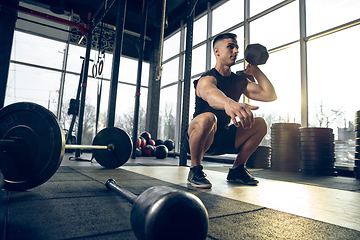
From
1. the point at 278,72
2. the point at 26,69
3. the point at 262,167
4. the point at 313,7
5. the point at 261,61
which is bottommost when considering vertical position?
the point at 262,167

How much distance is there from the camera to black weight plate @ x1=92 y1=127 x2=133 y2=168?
2.36m

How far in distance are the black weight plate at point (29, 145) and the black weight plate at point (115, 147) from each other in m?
1.27

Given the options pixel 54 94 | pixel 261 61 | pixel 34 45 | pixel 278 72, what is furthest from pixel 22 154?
pixel 34 45

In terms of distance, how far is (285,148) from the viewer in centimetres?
319

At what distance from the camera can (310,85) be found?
4.06 metres

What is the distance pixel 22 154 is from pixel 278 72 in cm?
464

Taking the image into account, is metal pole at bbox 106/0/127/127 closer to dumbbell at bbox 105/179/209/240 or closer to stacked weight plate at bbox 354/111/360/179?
dumbbell at bbox 105/179/209/240

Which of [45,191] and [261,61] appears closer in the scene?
[45,191]

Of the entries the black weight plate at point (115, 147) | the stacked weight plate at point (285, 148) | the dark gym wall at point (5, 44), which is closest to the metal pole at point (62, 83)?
the dark gym wall at point (5, 44)

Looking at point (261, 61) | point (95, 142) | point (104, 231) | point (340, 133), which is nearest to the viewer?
point (104, 231)

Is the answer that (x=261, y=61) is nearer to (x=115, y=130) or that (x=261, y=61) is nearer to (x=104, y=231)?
(x=104, y=231)

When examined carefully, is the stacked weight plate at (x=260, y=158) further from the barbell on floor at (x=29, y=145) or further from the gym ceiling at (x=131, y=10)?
the gym ceiling at (x=131, y=10)

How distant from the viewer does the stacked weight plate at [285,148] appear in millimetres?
3143

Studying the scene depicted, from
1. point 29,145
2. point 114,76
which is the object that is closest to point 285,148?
point 114,76
